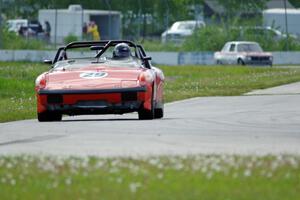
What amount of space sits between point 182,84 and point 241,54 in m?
23.6

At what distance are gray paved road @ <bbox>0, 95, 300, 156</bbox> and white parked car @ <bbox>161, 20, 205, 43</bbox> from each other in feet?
165

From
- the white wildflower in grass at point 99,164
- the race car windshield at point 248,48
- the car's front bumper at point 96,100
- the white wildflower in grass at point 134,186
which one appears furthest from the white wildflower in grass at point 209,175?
the race car windshield at point 248,48

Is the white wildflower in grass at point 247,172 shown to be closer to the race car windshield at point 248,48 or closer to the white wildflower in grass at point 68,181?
the white wildflower in grass at point 68,181

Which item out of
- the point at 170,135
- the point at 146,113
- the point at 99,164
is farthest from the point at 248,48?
the point at 99,164

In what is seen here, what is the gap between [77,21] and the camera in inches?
2953

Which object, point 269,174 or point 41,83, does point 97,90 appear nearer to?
point 41,83

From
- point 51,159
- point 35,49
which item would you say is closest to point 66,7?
Answer: point 35,49

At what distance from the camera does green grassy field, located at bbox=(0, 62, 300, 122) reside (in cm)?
2502

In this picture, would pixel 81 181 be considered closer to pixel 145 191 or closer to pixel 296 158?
pixel 145 191

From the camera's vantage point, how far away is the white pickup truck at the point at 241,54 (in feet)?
197

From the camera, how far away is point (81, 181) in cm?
1102

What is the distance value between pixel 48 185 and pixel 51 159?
1.83 metres

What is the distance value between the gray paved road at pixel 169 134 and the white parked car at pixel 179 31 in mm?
50206

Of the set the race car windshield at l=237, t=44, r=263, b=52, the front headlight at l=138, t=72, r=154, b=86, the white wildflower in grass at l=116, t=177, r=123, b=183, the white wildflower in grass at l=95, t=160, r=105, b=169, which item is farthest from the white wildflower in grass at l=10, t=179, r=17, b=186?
→ the race car windshield at l=237, t=44, r=263, b=52
